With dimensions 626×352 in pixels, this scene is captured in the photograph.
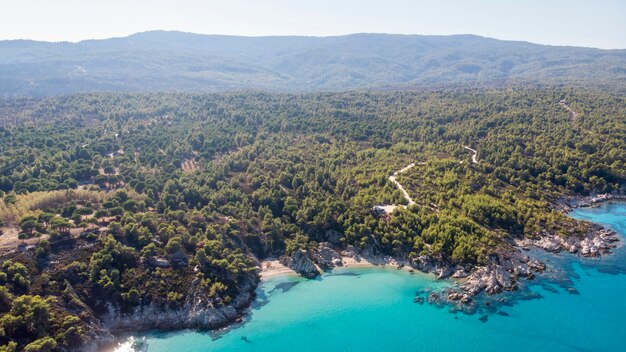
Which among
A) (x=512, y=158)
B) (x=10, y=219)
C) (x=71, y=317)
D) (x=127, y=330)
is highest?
(x=512, y=158)

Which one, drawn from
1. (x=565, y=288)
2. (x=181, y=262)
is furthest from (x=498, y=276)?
(x=181, y=262)

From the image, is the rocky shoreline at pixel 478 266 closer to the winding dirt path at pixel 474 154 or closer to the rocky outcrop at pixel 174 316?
the rocky outcrop at pixel 174 316

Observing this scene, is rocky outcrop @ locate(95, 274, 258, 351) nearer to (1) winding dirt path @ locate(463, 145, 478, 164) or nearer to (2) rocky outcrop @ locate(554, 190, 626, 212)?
(2) rocky outcrop @ locate(554, 190, 626, 212)

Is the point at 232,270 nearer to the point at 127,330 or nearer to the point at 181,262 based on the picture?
the point at 181,262

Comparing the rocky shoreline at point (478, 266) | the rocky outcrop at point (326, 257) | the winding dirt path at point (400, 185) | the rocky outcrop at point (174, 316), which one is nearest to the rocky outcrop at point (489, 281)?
the rocky shoreline at point (478, 266)

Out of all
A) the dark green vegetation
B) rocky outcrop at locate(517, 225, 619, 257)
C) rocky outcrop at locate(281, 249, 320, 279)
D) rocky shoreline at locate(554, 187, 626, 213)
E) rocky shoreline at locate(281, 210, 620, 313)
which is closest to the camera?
the dark green vegetation

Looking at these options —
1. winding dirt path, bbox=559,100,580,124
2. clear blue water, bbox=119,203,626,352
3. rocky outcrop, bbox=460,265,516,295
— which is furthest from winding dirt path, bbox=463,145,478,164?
rocky outcrop, bbox=460,265,516,295

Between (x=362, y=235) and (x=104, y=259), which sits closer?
(x=104, y=259)
